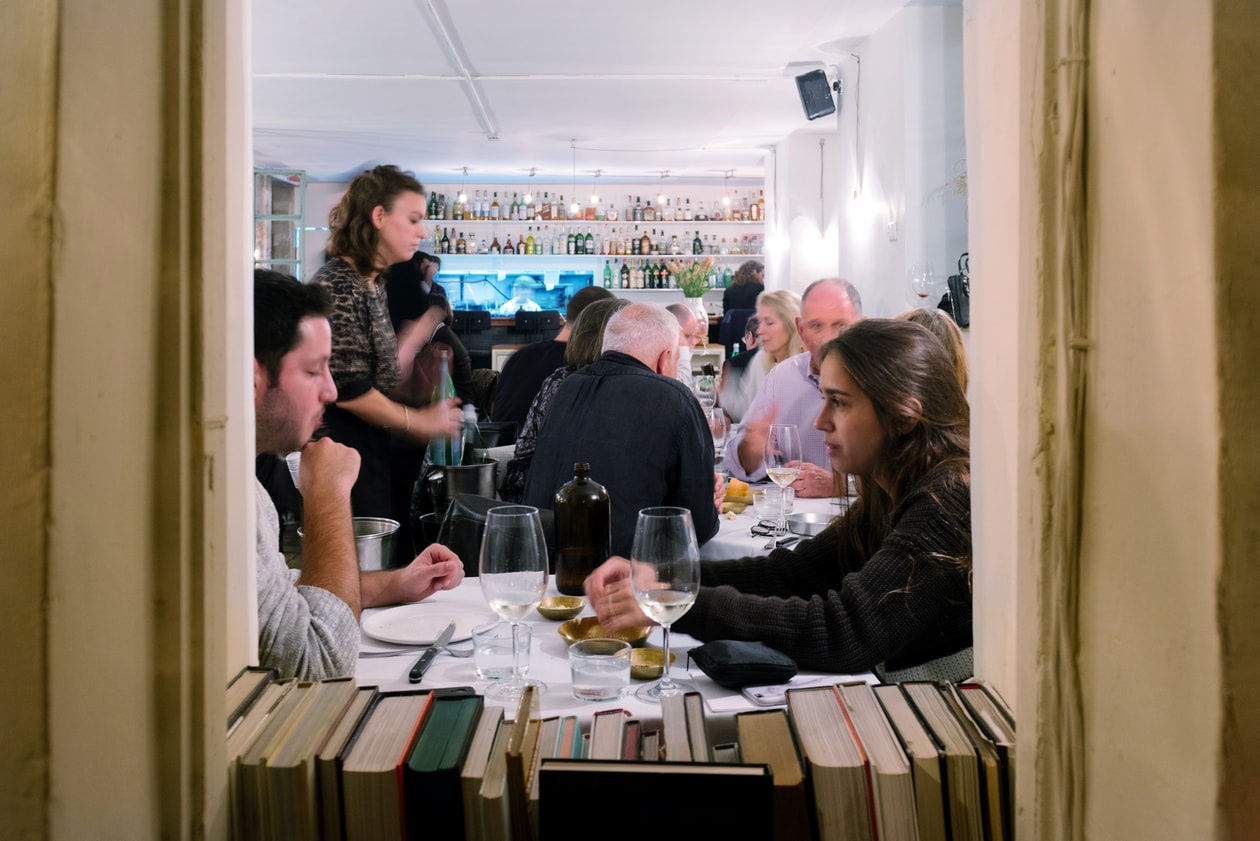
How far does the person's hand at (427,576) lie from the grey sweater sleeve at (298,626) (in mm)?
385

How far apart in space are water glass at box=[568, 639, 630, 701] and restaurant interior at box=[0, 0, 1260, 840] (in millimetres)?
602

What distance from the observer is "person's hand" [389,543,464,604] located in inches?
75.0

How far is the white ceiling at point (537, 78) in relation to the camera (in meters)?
5.09

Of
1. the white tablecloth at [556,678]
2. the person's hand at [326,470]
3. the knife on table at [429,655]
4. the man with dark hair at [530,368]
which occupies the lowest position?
the white tablecloth at [556,678]

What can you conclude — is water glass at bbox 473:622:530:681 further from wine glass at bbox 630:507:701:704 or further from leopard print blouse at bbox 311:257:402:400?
leopard print blouse at bbox 311:257:402:400

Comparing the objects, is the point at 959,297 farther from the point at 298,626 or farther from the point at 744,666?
the point at 298,626

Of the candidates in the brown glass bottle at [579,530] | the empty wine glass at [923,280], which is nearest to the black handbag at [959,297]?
the empty wine glass at [923,280]

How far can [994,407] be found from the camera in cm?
82

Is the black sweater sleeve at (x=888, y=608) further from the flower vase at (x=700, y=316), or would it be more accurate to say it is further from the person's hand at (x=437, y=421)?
the flower vase at (x=700, y=316)

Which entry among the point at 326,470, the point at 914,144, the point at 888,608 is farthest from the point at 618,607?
the point at 914,144

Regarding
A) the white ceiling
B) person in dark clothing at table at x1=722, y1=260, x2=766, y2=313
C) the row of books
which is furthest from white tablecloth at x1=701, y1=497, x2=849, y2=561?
person in dark clothing at table at x1=722, y1=260, x2=766, y2=313

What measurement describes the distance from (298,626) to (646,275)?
9.25 meters

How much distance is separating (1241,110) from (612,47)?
18.1 feet

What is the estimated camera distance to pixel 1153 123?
585 millimetres
